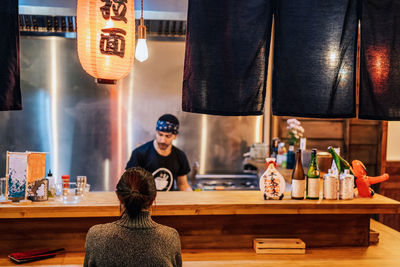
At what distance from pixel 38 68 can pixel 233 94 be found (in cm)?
347

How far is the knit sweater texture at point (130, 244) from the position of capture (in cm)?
192

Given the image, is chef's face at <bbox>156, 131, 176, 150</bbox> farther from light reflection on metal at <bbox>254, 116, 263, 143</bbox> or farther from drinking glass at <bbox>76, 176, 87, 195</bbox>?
light reflection on metal at <bbox>254, 116, 263, 143</bbox>

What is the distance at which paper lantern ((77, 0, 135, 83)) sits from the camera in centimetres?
276

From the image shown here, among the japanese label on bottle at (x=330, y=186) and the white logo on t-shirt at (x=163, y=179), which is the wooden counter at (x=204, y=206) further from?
the white logo on t-shirt at (x=163, y=179)

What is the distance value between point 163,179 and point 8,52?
2.23 metres

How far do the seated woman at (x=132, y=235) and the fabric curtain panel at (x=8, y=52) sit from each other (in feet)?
5.17

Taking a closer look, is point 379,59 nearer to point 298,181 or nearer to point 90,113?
point 298,181

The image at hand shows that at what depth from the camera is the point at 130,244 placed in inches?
75.6

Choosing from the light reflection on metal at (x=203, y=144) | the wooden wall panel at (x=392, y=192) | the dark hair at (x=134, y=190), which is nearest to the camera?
the dark hair at (x=134, y=190)

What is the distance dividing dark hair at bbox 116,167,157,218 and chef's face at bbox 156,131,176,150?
2654 mm

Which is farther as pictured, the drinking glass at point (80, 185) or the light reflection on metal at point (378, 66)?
the light reflection on metal at point (378, 66)

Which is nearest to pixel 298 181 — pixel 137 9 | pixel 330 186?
pixel 330 186

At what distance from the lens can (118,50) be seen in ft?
9.32

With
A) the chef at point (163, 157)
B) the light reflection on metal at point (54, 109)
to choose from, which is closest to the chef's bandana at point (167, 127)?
the chef at point (163, 157)
